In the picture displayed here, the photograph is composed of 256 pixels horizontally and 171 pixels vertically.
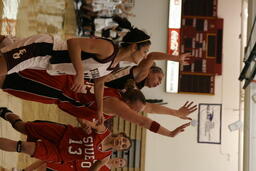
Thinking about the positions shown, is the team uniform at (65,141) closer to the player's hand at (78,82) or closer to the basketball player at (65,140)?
the basketball player at (65,140)

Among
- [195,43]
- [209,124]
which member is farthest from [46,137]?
[195,43]

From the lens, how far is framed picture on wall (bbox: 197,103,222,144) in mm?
8703

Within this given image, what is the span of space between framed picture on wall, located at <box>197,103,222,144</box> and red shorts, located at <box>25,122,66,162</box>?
18.1ft

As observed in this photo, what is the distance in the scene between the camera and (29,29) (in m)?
4.61

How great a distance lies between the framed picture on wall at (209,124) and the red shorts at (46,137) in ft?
18.1

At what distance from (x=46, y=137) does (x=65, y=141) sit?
181 millimetres

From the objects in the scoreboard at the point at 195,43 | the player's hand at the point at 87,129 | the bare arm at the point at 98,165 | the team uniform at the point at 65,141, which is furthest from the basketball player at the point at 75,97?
the scoreboard at the point at 195,43

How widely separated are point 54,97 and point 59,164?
2.96ft

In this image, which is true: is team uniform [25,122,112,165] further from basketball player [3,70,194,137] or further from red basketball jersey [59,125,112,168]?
basketball player [3,70,194,137]

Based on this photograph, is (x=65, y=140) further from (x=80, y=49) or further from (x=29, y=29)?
(x=29, y=29)

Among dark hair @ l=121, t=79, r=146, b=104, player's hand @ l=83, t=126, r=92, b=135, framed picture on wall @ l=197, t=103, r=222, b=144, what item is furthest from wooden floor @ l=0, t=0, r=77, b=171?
framed picture on wall @ l=197, t=103, r=222, b=144

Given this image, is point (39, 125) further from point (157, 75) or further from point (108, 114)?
point (157, 75)

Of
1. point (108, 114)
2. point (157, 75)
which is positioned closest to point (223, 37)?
point (157, 75)

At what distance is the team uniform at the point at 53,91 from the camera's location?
3.20m
